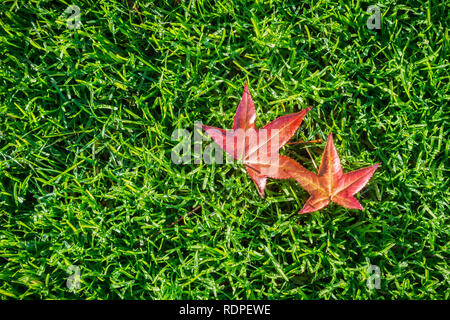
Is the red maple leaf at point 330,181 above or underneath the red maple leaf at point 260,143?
underneath

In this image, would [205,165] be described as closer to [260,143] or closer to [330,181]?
[260,143]

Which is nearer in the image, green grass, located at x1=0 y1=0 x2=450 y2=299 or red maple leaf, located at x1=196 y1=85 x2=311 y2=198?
red maple leaf, located at x1=196 y1=85 x2=311 y2=198

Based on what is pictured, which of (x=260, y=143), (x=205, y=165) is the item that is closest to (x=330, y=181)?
(x=260, y=143)

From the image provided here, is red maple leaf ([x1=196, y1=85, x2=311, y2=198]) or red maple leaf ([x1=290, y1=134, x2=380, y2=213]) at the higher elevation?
red maple leaf ([x1=196, y1=85, x2=311, y2=198])

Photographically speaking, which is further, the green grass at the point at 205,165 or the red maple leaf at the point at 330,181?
the green grass at the point at 205,165

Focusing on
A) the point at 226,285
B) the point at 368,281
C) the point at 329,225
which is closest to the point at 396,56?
the point at 329,225
